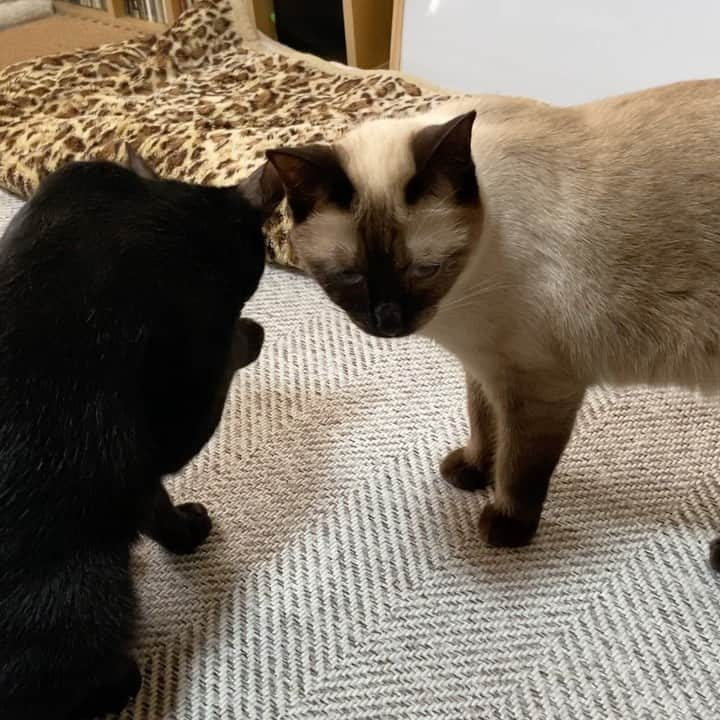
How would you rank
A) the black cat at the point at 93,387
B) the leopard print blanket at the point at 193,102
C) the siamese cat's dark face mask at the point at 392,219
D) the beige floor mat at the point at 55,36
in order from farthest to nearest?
the beige floor mat at the point at 55,36 → the leopard print blanket at the point at 193,102 → the siamese cat's dark face mask at the point at 392,219 → the black cat at the point at 93,387

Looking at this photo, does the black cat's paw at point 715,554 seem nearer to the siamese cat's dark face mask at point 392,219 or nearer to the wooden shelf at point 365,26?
the siamese cat's dark face mask at point 392,219

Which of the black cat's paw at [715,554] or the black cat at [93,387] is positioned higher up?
the black cat at [93,387]

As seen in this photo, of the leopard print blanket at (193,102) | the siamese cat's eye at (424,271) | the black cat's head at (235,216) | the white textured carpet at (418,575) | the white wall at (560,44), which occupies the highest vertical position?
the black cat's head at (235,216)

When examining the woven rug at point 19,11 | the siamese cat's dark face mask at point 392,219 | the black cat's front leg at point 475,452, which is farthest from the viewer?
the woven rug at point 19,11

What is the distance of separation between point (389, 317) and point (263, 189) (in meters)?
0.22

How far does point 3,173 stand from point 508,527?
154 cm

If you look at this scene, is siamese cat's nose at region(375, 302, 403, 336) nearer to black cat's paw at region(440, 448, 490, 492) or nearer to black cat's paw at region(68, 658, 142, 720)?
black cat's paw at region(440, 448, 490, 492)

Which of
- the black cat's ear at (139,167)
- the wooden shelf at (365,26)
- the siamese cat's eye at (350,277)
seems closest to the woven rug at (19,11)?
the wooden shelf at (365,26)

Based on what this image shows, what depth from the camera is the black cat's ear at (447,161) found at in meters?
0.83

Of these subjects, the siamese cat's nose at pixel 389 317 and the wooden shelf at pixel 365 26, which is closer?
the siamese cat's nose at pixel 389 317

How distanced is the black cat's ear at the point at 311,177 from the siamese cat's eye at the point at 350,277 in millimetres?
74

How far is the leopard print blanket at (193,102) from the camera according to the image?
181 centimetres

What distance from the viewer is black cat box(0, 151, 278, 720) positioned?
781 mm

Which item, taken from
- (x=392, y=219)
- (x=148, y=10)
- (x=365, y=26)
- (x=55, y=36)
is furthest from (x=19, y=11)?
(x=392, y=219)
